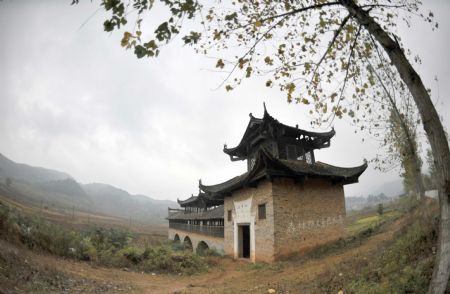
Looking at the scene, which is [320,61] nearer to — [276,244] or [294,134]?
[276,244]

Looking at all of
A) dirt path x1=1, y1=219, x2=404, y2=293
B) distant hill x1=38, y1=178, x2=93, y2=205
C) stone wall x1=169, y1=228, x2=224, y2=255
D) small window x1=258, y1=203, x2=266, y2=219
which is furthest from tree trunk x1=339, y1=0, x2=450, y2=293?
distant hill x1=38, y1=178, x2=93, y2=205

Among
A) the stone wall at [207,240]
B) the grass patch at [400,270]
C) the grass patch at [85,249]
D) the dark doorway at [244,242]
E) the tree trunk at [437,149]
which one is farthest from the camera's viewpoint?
the stone wall at [207,240]

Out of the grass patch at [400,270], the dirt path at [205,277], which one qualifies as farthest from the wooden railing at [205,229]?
the grass patch at [400,270]

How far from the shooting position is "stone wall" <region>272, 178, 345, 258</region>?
40.0ft

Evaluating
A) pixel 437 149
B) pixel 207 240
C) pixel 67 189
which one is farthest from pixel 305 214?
pixel 67 189

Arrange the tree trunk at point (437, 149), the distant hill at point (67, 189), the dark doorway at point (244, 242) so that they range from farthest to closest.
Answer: the distant hill at point (67, 189), the dark doorway at point (244, 242), the tree trunk at point (437, 149)

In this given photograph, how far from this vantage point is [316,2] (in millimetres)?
4566

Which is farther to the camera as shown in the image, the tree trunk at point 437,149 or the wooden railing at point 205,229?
the wooden railing at point 205,229

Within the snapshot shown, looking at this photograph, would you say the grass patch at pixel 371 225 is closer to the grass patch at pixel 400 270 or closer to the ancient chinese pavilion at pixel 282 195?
the ancient chinese pavilion at pixel 282 195

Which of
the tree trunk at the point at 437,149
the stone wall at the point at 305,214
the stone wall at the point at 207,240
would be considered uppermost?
the tree trunk at the point at 437,149

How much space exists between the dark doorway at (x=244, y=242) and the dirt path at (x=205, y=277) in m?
3.57

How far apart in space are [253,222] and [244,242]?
384 cm

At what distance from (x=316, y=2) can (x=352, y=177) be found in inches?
481

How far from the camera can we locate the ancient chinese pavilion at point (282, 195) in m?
12.3
